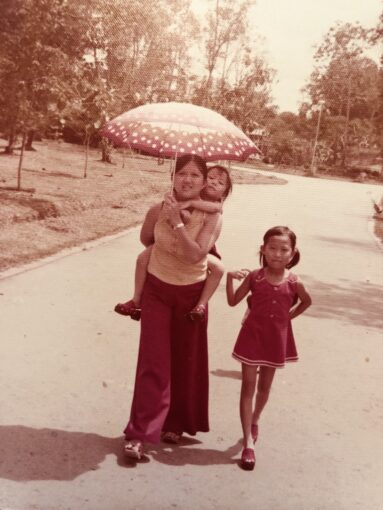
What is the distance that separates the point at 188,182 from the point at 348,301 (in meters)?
5.68

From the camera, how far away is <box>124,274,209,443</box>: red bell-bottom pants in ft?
12.1

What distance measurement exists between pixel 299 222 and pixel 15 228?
9143mm

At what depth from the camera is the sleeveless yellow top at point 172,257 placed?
3.71 meters

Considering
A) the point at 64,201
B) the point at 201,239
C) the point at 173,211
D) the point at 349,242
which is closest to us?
the point at 173,211

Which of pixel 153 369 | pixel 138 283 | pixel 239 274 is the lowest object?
pixel 153 369

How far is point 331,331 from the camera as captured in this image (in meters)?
7.12

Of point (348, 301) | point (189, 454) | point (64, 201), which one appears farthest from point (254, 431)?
point (64, 201)

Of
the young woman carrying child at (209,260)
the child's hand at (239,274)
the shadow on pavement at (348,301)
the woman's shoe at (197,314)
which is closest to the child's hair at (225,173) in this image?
the young woman carrying child at (209,260)

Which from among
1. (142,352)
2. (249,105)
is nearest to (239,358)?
(142,352)

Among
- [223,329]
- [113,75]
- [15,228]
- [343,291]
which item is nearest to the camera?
[223,329]

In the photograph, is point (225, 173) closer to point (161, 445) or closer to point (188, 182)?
point (188, 182)

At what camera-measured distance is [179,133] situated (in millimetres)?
3912

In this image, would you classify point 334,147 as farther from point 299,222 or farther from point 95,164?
point 299,222

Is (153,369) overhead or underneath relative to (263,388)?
overhead
